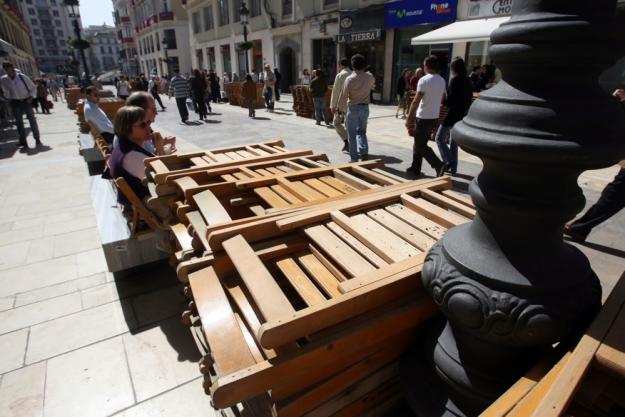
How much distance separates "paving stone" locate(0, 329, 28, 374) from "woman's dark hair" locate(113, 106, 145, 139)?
6.04ft

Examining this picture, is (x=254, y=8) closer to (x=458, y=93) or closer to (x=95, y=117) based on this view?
(x=95, y=117)

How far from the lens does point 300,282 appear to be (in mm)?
1722

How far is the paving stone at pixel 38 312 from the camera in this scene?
9.58 feet

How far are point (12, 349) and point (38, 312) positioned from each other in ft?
1.53

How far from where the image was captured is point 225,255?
1.92 m

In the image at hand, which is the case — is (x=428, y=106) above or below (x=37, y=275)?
above

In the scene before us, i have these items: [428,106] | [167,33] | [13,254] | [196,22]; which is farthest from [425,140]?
[167,33]

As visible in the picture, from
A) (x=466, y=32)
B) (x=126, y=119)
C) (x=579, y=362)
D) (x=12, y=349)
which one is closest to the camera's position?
(x=579, y=362)

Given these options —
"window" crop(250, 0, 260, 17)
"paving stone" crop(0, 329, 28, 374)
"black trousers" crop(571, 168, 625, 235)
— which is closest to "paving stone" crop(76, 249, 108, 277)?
"paving stone" crop(0, 329, 28, 374)

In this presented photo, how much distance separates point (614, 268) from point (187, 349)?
3906 millimetres

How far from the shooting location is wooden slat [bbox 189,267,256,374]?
1.36 metres

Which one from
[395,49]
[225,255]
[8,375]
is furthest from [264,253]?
[395,49]

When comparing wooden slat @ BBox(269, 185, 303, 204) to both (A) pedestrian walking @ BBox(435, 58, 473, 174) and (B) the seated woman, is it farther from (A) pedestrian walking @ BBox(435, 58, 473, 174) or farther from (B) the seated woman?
(A) pedestrian walking @ BBox(435, 58, 473, 174)

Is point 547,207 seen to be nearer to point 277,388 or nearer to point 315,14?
point 277,388
